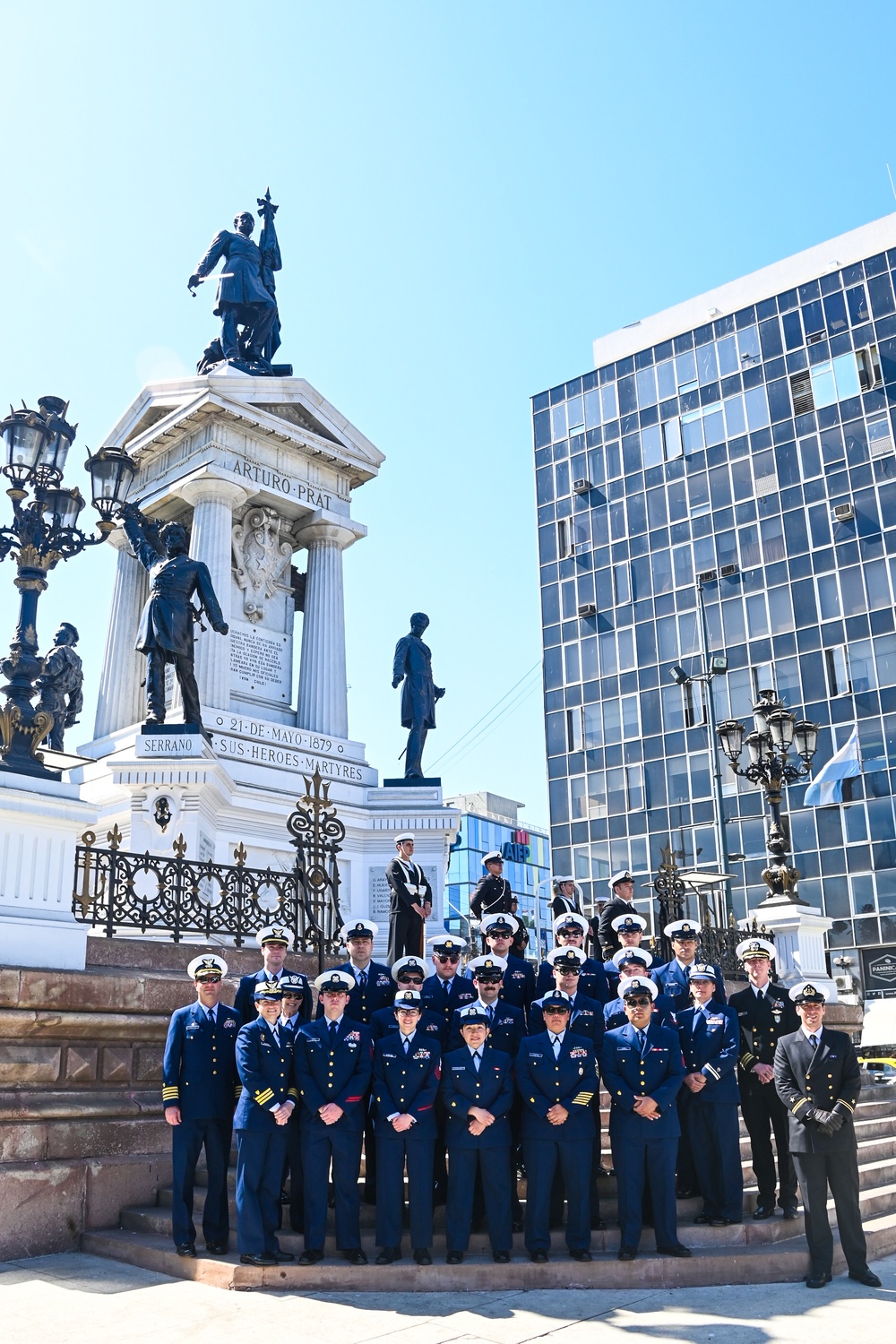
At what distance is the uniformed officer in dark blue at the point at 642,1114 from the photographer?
7.32m

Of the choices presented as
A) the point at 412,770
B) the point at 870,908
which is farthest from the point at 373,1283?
the point at 870,908

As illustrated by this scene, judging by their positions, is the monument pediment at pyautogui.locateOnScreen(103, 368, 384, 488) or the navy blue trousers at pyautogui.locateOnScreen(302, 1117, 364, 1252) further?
the monument pediment at pyautogui.locateOnScreen(103, 368, 384, 488)

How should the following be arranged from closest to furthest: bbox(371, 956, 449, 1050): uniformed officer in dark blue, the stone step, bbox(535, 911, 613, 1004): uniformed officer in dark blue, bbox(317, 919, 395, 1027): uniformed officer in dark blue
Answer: the stone step < bbox(371, 956, 449, 1050): uniformed officer in dark blue < bbox(317, 919, 395, 1027): uniformed officer in dark blue < bbox(535, 911, 613, 1004): uniformed officer in dark blue

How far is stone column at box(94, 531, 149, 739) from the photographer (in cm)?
2081

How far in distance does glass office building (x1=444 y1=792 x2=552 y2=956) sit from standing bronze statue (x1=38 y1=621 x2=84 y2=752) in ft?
193

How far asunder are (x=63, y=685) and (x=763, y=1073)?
15380 mm

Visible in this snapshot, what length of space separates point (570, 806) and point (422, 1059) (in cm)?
4295

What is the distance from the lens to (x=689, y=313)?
52156mm

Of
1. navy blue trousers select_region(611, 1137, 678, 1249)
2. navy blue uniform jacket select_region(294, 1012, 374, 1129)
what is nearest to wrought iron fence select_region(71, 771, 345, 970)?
navy blue uniform jacket select_region(294, 1012, 374, 1129)

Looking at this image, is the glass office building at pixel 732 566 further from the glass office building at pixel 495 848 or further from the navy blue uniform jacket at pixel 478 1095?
the navy blue uniform jacket at pixel 478 1095

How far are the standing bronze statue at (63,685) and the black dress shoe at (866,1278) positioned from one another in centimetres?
1497

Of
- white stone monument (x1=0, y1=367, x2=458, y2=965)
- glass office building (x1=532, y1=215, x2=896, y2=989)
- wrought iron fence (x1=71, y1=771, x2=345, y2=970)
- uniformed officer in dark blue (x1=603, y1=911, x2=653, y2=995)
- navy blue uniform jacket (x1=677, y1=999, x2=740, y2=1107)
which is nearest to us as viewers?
navy blue uniform jacket (x1=677, y1=999, x2=740, y2=1107)

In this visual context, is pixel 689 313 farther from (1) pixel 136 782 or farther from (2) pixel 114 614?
(1) pixel 136 782

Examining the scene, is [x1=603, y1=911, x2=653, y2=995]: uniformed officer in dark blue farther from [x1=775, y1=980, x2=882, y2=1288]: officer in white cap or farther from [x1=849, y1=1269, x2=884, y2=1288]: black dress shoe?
[x1=849, y1=1269, x2=884, y2=1288]: black dress shoe
